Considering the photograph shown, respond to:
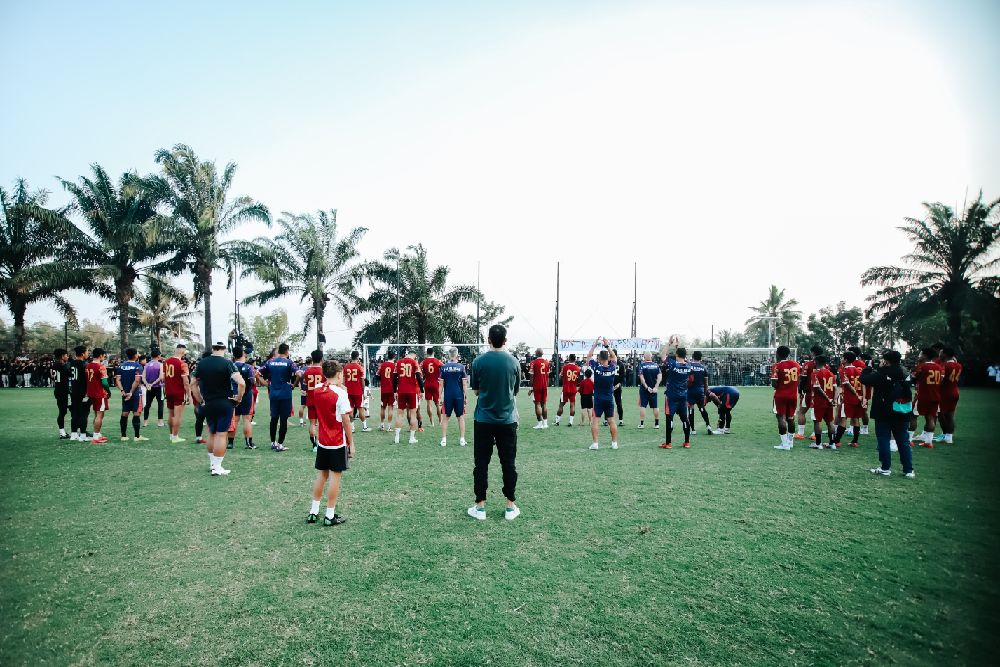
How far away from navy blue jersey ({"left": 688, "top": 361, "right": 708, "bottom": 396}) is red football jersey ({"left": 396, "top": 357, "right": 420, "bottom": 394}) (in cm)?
627

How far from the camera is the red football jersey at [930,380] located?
35.7 feet

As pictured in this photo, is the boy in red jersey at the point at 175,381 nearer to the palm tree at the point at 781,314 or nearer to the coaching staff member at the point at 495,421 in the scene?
the coaching staff member at the point at 495,421

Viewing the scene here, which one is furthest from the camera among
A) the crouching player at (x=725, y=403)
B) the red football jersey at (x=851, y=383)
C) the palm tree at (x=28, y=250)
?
the palm tree at (x=28, y=250)

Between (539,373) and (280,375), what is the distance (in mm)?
6572

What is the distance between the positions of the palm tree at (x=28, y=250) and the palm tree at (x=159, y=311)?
4.26m

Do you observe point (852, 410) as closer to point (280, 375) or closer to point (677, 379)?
point (677, 379)

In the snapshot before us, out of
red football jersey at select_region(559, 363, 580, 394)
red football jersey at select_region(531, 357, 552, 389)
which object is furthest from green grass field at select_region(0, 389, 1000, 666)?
red football jersey at select_region(559, 363, 580, 394)

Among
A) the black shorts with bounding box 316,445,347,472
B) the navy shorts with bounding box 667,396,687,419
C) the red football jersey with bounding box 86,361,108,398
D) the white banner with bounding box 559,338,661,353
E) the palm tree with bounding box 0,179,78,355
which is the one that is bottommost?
the black shorts with bounding box 316,445,347,472

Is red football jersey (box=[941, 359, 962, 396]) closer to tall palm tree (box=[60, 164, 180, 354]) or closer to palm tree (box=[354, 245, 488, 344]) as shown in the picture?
palm tree (box=[354, 245, 488, 344])

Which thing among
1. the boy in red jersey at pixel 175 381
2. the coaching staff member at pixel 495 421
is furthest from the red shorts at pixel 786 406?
the boy in red jersey at pixel 175 381

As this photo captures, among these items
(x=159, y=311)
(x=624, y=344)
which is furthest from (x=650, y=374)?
(x=159, y=311)

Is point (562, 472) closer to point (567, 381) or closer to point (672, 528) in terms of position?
point (672, 528)

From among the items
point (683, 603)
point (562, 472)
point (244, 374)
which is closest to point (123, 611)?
point (683, 603)

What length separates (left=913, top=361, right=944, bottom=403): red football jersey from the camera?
35.7 feet
